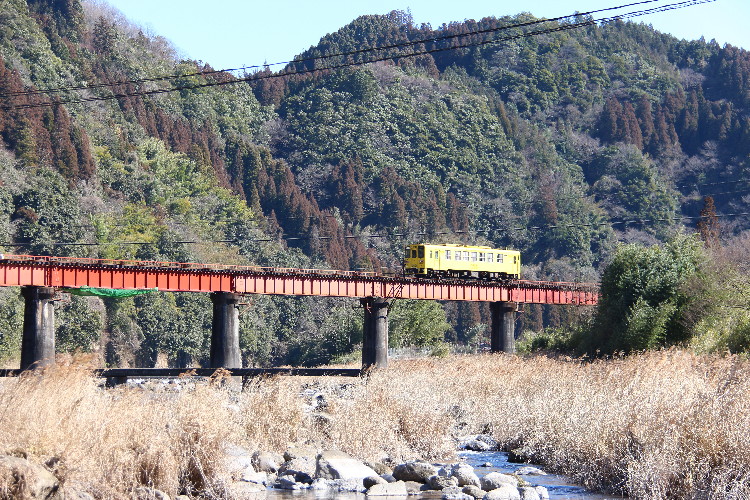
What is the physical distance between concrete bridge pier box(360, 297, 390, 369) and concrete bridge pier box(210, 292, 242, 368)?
26.6ft

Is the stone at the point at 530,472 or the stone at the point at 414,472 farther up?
the stone at the point at 414,472

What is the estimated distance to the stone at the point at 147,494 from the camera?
16.2 metres

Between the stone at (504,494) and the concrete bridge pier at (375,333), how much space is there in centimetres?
4320

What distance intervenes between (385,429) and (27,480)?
8.59 metres

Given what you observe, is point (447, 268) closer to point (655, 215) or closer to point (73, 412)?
point (73, 412)

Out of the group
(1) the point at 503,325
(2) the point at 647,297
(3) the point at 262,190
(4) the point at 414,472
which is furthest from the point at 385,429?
(3) the point at 262,190

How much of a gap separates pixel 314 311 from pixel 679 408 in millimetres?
102817

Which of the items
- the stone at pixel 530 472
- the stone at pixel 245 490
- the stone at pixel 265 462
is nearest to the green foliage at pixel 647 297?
the stone at pixel 530 472

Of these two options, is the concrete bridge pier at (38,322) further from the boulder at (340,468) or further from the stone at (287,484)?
the stone at (287,484)

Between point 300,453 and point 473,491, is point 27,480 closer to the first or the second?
point 300,453

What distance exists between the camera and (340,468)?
19828 mm

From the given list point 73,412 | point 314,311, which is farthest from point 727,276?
point 314,311

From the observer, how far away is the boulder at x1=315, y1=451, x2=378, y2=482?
64.7 ft

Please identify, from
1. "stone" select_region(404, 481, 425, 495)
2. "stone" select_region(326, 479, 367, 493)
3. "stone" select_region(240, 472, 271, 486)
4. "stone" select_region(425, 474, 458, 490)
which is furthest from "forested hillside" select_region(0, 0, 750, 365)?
"stone" select_region(425, 474, 458, 490)
